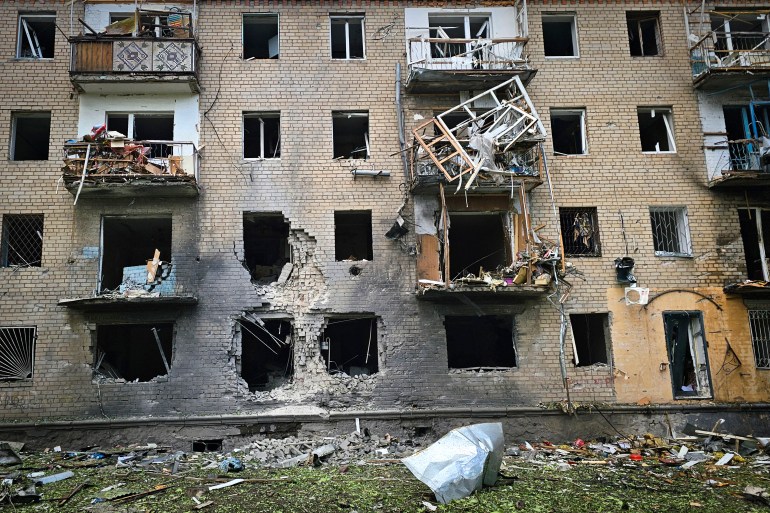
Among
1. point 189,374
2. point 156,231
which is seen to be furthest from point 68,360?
point 156,231

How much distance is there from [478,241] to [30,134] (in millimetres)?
13393

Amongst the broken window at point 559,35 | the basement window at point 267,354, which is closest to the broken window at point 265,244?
the basement window at point 267,354

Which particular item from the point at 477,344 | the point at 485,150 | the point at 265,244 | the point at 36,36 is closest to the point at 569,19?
the point at 485,150

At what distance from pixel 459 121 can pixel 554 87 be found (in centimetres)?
274

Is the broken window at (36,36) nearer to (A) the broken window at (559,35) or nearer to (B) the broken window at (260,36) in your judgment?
(B) the broken window at (260,36)

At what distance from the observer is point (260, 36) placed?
1731 centimetres

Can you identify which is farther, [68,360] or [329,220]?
[329,220]

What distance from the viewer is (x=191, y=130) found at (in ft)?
51.9

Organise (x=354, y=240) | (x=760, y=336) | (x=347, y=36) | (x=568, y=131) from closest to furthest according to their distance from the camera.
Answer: (x=760, y=336)
(x=347, y=36)
(x=568, y=131)
(x=354, y=240)

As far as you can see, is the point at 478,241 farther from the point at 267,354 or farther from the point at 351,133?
the point at 267,354

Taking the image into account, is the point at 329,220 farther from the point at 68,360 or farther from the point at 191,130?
the point at 68,360

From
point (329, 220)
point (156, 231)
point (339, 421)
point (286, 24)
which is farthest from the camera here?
point (156, 231)

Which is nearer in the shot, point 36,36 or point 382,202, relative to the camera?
point 382,202

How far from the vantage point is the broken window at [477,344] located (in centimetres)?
1788
